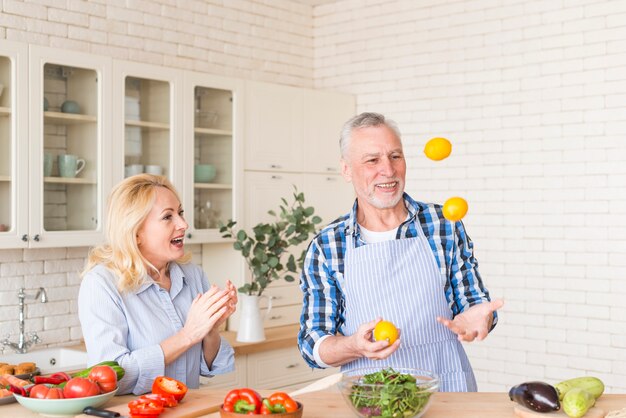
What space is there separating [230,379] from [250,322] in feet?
1.15

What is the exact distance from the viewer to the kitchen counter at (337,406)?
2557mm

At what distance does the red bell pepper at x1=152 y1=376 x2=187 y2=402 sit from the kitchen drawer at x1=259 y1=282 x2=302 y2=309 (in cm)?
273

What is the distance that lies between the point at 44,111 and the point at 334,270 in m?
1.87

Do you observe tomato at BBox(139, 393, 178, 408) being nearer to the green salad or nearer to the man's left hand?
the green salad

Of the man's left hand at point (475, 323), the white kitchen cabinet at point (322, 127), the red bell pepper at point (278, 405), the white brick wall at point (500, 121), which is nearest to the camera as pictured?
the red bell pepper at point (278, 405)

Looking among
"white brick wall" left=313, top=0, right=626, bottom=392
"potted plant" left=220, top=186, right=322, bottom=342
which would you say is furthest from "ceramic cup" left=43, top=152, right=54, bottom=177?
"white brick wall" left=313, top=0, right=626, bottom=392

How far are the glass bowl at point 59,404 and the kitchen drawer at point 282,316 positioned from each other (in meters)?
2.93

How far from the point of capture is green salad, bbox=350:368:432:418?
7.73 ft

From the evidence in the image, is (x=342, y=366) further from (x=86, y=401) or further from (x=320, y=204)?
(x=320, y=204)

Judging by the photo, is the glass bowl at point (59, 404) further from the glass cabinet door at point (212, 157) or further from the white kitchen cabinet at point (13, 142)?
the glass cabinet door at point (212, 157)

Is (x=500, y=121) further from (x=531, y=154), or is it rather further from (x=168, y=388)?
(x=168, y=388)

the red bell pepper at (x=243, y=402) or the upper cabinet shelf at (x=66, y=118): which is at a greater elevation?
the upper cabinet shelf at (x=66, y=118)

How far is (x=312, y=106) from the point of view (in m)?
5.73

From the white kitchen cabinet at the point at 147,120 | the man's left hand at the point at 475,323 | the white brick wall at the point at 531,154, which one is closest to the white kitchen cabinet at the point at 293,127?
the white brick wall at the point at 531,154
